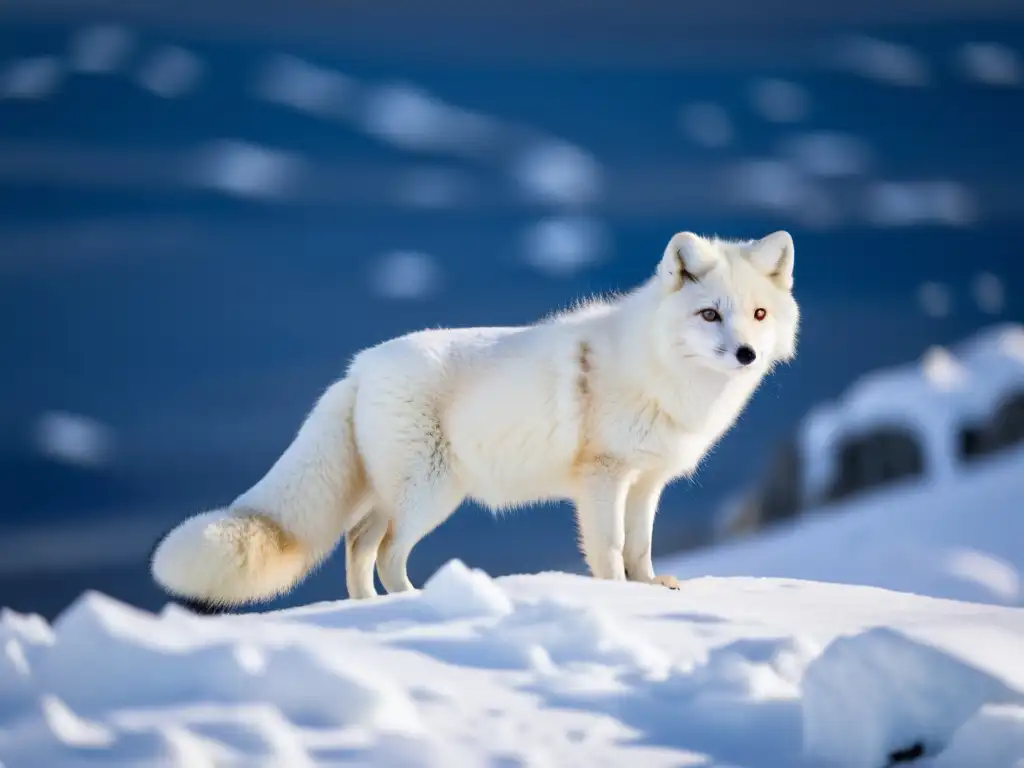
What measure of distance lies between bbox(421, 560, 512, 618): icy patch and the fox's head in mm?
1320

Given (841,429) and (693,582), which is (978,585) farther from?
(693,582)

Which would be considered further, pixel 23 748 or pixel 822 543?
pixel 822 543

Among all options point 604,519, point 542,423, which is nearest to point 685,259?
point 542,423

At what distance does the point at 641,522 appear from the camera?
4.69 m

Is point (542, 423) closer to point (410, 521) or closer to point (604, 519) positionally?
point (604, 519)

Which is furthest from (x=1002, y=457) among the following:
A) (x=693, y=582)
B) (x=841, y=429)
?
(x=693, y=582)

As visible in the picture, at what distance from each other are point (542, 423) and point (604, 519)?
44 cm

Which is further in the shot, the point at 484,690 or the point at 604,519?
the point at 604,519

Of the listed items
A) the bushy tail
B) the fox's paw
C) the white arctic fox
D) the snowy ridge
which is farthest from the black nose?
the snowy ridge

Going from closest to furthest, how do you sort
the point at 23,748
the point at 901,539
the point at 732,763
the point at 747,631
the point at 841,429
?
1. the point at 23,748
2. the point at 732,763
3. the point at 747,631
4. the point at 901,539
5. the point at 841,429

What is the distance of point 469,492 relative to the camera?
183 inches

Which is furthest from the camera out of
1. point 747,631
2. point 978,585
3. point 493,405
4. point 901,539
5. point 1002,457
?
point 1002,457

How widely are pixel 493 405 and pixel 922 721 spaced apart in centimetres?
212

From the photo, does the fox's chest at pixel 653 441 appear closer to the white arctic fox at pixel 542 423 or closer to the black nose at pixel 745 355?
the white arctic fox at pixel 542 423
